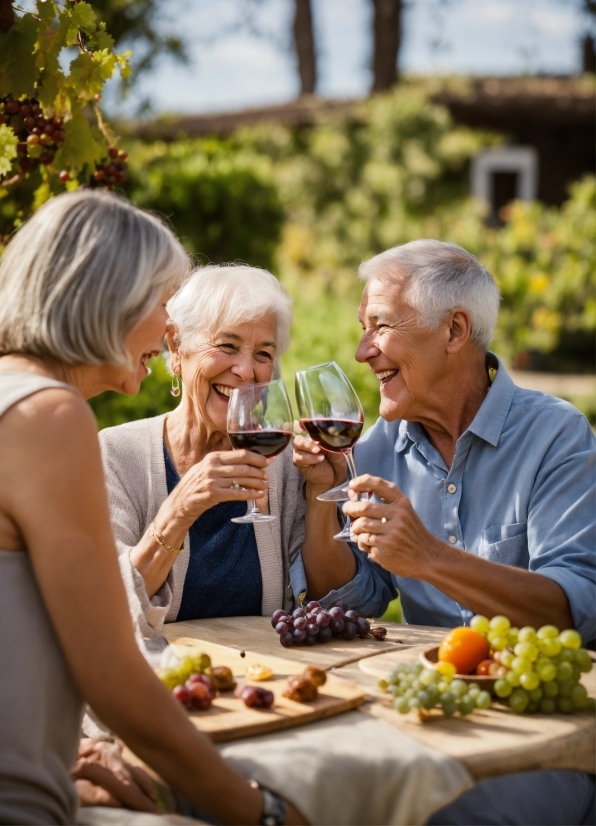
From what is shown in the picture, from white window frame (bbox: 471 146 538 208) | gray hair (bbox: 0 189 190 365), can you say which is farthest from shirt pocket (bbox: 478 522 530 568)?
white window frame (bbox: 471 146 538 208)

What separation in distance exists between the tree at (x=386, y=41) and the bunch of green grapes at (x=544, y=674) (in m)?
21.4

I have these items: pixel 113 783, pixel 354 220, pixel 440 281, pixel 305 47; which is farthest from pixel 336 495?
pixel 305 47

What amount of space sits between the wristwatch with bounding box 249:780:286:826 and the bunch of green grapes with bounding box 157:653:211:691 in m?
0.36

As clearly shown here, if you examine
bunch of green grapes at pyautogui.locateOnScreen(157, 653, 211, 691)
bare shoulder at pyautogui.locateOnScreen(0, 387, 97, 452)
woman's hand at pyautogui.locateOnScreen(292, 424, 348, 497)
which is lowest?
bunch of green grapes at pyautogui.locateOnScreen(157, 653, 211, 691)

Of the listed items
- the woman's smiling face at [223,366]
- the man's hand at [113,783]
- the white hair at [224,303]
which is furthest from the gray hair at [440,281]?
the man's hand at [113,783]

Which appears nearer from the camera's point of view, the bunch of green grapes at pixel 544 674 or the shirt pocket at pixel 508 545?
the bunch of green grapes at pixel 544 674

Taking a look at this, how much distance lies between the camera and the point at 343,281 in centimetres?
1808

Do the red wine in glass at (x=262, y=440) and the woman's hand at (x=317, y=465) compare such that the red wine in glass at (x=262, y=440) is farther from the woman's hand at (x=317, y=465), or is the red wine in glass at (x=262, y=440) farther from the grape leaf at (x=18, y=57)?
the grape leaf at (x=18, y=57)

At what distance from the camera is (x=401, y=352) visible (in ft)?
10.9

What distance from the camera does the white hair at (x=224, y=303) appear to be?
3.28 metres

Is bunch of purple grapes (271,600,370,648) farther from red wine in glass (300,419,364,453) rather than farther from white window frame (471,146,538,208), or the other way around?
white window frame (471,146,538,208)

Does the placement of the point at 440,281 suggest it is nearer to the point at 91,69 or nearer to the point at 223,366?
the point at 223,366

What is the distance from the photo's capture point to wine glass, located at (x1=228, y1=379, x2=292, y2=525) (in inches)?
107

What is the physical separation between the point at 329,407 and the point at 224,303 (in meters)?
0.65
